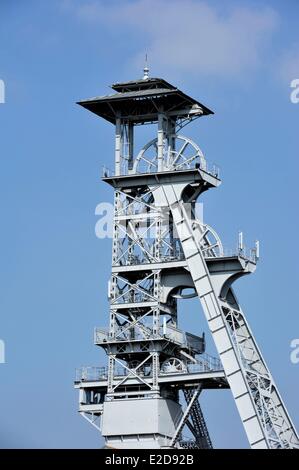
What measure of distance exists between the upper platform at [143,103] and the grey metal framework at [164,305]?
60 millimetres

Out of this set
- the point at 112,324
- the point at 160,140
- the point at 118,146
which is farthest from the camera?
the point at 118,146

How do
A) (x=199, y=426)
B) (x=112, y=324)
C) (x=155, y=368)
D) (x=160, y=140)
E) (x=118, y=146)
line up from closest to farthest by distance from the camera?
(x=155, y=368), (x=112, y=324), (x=199, y=426), (x=160, y=140), (x=118, y=146)

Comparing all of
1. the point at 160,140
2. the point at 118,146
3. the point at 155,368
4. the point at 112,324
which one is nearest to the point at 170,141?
the point at 160,140

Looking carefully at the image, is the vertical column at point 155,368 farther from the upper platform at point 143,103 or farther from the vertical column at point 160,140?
the upper platform at point 143,103

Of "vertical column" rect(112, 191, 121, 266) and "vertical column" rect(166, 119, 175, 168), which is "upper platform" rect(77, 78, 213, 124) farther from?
"vertical column" rect(112, 191, 121, 266)

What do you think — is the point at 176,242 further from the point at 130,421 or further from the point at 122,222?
the point at 130,421

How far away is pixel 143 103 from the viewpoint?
106062mm

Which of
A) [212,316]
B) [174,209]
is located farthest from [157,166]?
[212,316]

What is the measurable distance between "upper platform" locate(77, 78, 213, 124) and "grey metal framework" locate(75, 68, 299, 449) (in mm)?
60

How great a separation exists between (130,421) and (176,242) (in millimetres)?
10938

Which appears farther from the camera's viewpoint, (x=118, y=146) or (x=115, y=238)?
(x=118, y=146)

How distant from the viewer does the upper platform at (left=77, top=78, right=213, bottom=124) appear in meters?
105

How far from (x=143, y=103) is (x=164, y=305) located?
1215 cm

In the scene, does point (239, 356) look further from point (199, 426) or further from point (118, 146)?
point (118, 146)
